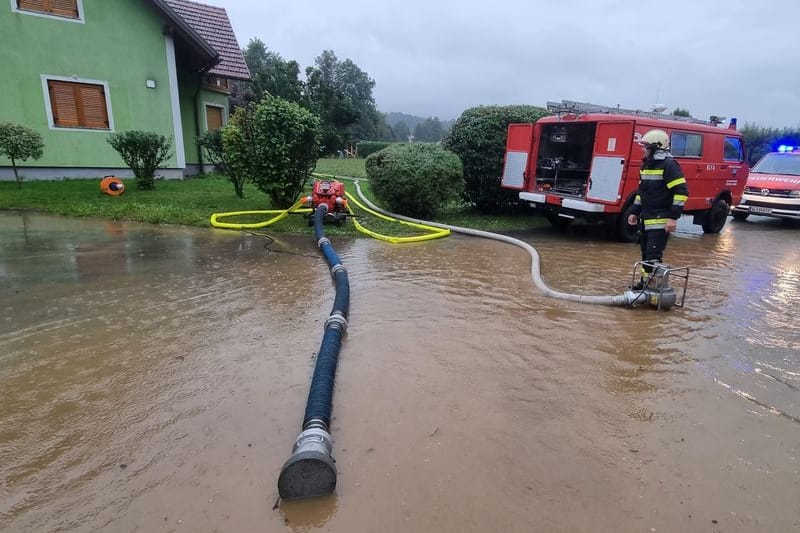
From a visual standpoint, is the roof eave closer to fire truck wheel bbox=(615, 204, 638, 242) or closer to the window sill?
the window sill

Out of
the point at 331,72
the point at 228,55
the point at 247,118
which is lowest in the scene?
the point at 247,118

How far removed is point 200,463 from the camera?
2.56m

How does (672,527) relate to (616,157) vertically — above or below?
below

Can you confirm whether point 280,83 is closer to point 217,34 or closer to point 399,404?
point 217,34

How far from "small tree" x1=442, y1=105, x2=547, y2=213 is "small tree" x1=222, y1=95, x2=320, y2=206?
124 inches

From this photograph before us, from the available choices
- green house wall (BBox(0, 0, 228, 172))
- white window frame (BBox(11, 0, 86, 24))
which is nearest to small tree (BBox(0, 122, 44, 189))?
green house wall (BBox(0, 0, 228, 172))

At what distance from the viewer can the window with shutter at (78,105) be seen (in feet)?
42.2

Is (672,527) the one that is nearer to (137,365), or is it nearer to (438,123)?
(137,365)

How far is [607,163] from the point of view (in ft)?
26.0

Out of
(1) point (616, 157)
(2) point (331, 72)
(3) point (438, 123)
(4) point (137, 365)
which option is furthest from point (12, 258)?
(3) point (438, 123)

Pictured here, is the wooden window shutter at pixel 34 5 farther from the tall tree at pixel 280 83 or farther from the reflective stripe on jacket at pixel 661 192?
the reflective stripe on jacket at pixel 661 192

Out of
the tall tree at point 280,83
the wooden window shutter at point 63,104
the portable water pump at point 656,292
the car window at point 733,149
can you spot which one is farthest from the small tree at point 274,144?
the tall tree at point 280,83

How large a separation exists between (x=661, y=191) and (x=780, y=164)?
10.3 m

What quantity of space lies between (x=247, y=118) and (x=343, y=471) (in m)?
8.55
